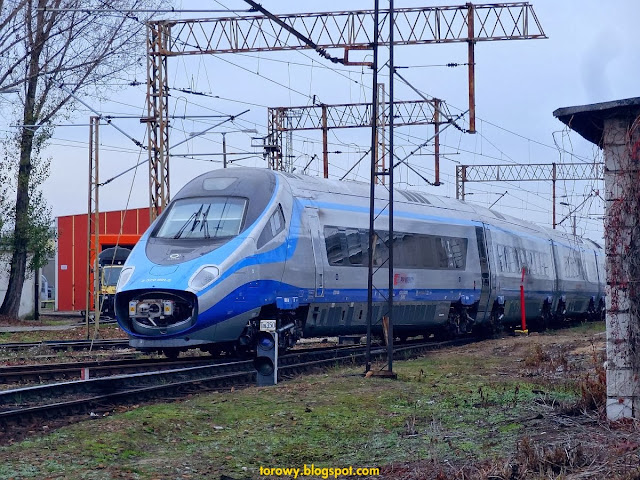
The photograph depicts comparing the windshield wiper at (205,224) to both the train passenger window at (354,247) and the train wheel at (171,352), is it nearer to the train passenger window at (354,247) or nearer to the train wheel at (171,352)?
the train wheel at (171,352)

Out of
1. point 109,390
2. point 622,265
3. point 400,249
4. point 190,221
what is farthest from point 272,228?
point 622,265

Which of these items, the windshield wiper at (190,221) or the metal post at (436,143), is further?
the metal post at (436,143)

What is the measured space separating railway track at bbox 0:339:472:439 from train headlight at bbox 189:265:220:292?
53.0 inches

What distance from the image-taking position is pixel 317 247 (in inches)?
795

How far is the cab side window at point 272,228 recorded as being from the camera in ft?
60.4

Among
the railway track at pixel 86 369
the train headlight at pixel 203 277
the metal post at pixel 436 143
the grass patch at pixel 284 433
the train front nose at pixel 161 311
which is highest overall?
the metal post at pixel 436 143

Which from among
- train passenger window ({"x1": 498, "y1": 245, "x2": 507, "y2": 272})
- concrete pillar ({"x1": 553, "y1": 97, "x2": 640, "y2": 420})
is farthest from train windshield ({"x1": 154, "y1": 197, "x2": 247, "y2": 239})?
train passenger window ({"x1": 498, "y1": 245, "x2": 507, "y2": 272})

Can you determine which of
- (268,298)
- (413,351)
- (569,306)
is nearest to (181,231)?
(268,298)

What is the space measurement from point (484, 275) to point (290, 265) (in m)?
10.1

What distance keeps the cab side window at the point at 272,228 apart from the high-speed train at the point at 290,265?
0.10 ft

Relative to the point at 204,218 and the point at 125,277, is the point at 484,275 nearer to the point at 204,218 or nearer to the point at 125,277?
the point at 204,218

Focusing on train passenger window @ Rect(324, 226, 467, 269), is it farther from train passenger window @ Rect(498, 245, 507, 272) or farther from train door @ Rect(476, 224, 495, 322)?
train passenger window @ Rect(498, 245, 507, 272)

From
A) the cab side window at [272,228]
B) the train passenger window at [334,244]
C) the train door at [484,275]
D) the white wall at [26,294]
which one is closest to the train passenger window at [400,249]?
the train passenger window at [334,244]

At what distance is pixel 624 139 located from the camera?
35.3ft
